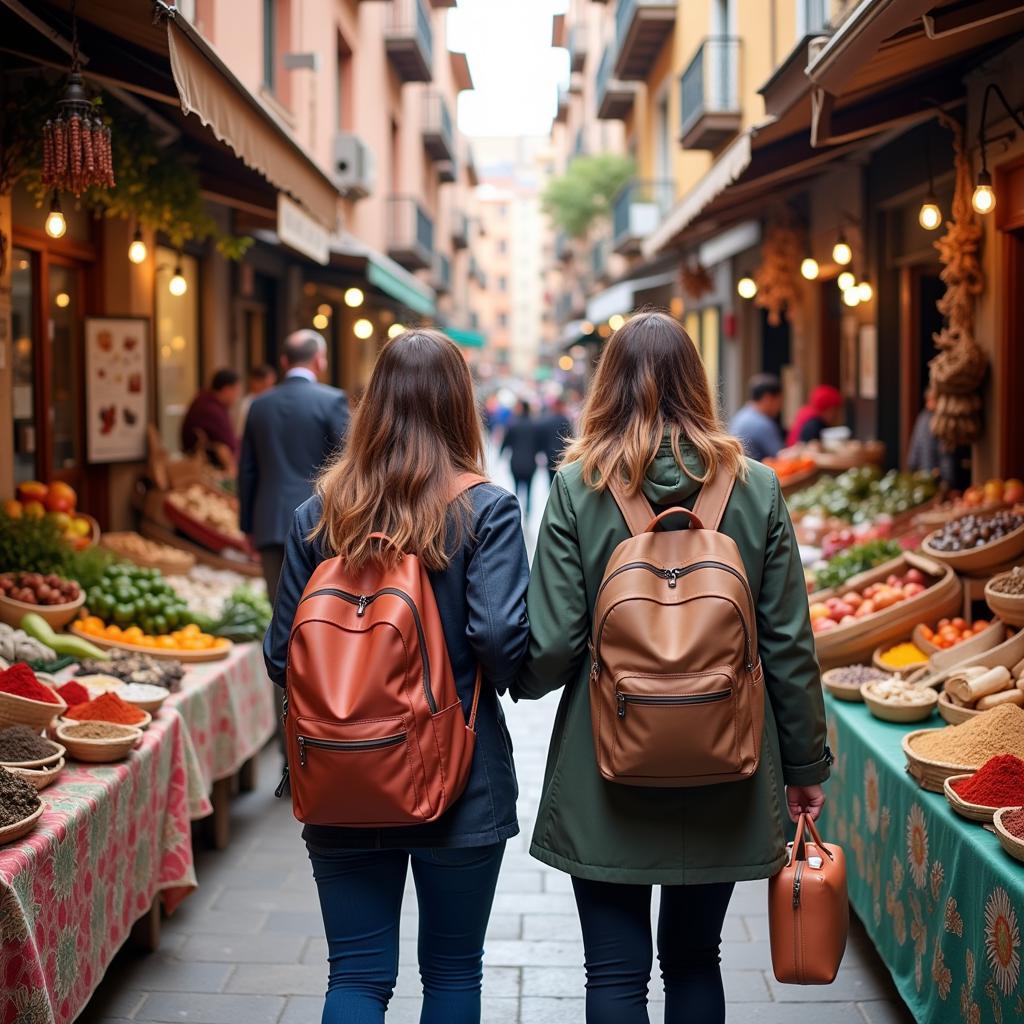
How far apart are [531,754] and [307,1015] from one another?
11.5ft

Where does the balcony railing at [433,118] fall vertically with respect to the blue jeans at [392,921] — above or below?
above

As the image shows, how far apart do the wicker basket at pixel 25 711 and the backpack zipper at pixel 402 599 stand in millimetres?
1840

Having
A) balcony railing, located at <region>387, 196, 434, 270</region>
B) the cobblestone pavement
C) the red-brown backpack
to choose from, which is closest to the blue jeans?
the red-brown backpack

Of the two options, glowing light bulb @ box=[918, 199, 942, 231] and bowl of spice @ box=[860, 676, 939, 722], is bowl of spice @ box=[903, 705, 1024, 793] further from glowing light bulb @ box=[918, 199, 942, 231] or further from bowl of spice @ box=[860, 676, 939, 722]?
glowing light bulb @ box=[918, 199, 942, 231]

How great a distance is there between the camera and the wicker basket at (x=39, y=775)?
390 cm

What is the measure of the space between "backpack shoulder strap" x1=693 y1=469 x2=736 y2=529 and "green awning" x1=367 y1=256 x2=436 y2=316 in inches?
404

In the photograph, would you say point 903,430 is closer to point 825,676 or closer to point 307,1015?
point 825,676

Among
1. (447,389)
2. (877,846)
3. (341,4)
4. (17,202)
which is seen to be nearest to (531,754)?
(877,846)

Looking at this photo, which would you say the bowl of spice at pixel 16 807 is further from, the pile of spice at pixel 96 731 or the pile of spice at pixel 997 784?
the pile of spice at pixel 997 784

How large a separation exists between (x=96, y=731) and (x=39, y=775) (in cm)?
47

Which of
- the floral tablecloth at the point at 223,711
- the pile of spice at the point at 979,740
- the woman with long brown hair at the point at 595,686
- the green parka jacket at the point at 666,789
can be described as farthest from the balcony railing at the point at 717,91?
the green parka jacket at the point at 666,789

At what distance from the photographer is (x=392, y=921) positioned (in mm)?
3037

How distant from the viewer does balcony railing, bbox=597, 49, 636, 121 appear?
84.3ft

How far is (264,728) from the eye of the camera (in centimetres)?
682
